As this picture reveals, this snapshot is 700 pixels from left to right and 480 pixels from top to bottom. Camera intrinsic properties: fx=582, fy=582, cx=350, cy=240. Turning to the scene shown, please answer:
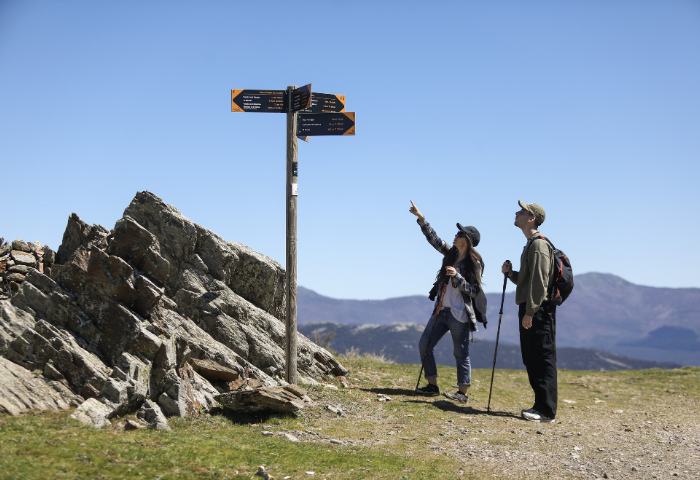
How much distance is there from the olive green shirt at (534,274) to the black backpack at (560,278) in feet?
0.30

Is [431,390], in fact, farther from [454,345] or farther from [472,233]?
[472,233]

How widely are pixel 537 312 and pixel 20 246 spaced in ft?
39.2

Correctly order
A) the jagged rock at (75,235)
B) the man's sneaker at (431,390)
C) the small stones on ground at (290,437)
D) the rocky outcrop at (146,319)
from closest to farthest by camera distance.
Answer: the small stones on ground at (290,437) < the rocky outcrop at (146,319) < the jagged rock at (75,235) < the man's sneaker at (431,390)

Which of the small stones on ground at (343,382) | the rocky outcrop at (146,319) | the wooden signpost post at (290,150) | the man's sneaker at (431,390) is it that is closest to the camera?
the rocky outcrop at (146,319)

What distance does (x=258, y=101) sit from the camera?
11656mm

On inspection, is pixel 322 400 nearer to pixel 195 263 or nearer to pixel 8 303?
pixel 195 263

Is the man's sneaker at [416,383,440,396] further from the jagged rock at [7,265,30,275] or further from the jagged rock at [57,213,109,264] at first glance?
the jagged rock at [7,265,30,275]

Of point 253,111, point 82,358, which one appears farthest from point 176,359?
point 253,111

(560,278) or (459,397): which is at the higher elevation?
(560,278)

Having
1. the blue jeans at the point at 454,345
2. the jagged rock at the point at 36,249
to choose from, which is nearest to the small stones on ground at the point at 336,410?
the blue jeans at the point at 454,345

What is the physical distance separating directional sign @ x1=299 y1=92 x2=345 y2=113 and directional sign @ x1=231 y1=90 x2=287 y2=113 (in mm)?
603

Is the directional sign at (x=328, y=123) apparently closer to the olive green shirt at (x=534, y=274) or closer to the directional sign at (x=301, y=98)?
the directional sign at (x=301, y=98)

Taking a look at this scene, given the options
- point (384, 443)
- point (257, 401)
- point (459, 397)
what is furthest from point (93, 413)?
point (459, 397)

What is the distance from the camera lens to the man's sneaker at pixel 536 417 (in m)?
11.0
